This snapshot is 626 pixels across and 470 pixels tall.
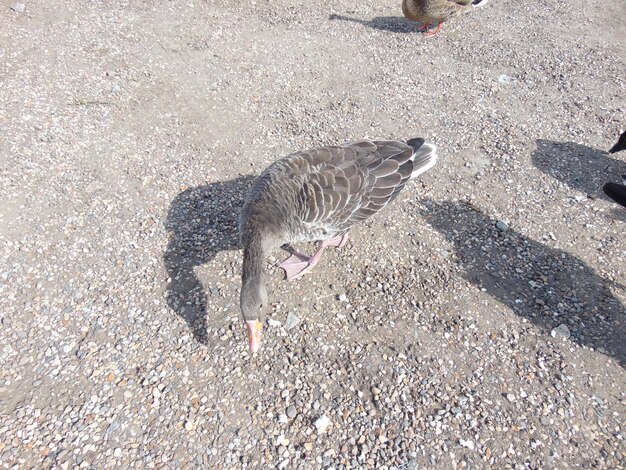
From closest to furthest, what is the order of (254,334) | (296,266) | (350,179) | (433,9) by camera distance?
(254,334), (350,179), (296,266), (433,9)

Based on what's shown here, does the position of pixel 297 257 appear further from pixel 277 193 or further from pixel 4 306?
pixel 4 306

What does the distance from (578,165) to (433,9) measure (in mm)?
5362

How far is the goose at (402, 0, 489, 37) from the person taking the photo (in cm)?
965

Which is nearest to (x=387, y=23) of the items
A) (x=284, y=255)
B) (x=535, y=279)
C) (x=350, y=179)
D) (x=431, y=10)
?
(x=431, y=10)

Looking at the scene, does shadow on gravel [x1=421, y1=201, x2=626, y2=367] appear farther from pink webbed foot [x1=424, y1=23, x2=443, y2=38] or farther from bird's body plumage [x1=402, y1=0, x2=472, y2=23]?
pink webbed foot [x1=424, y1=23, x2=443, y2=38]

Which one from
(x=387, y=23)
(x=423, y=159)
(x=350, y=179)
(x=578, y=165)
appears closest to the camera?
(x=350, y=179)

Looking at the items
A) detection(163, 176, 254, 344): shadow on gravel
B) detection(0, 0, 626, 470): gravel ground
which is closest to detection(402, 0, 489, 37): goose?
detection(0, 0, 626, 470): gravel ground

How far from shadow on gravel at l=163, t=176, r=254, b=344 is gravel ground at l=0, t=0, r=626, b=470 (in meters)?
0.03

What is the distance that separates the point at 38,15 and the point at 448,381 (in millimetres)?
11661

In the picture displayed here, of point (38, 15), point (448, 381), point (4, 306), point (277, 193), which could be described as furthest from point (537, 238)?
point (38, 15)

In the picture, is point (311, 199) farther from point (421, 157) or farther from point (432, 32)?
point (432, 32)

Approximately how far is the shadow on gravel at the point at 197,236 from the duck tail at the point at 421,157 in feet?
8.88

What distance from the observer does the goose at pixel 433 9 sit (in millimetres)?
9648

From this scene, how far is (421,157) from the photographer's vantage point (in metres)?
5.66
